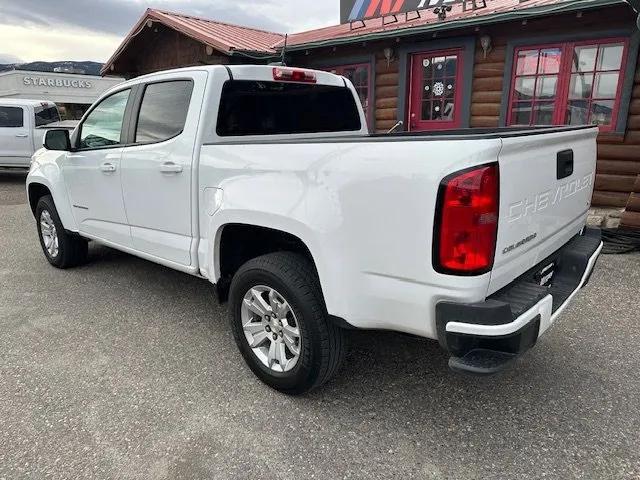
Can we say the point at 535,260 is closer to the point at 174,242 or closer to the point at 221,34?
the point at 174,242

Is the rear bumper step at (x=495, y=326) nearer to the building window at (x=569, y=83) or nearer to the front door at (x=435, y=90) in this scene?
the building window at (x=569, y=83)

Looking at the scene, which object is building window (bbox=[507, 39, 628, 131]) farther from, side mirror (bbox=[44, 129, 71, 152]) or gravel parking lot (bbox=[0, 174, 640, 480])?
side mirror (bbox=[44, 129, 71, 152])

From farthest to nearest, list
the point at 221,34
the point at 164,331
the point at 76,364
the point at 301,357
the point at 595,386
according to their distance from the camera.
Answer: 1. the point at 221,34
2. the point at 164,331
3. the point at 76,364
4. the point at 595,386
5. the point at 301,357

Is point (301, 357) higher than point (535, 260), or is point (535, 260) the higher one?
point (535, 260)

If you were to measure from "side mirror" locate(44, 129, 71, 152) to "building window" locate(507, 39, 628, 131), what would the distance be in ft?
19.5

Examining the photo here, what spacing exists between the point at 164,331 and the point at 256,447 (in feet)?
5.19

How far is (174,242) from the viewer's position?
130 inches

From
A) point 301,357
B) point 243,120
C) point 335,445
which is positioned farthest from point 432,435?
point 243,120

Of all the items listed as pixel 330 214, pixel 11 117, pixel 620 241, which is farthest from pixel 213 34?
pixel 330 214

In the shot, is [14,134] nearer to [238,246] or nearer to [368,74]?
[368,74]

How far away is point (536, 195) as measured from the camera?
7.19ft

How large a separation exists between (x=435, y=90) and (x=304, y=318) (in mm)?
6395

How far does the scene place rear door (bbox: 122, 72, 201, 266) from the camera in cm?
310

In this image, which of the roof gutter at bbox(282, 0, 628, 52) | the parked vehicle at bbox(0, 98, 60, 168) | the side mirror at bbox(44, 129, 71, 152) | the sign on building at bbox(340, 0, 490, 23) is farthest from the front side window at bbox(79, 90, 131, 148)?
the parked vehicle at bbox(0, 98, 60, 168)
